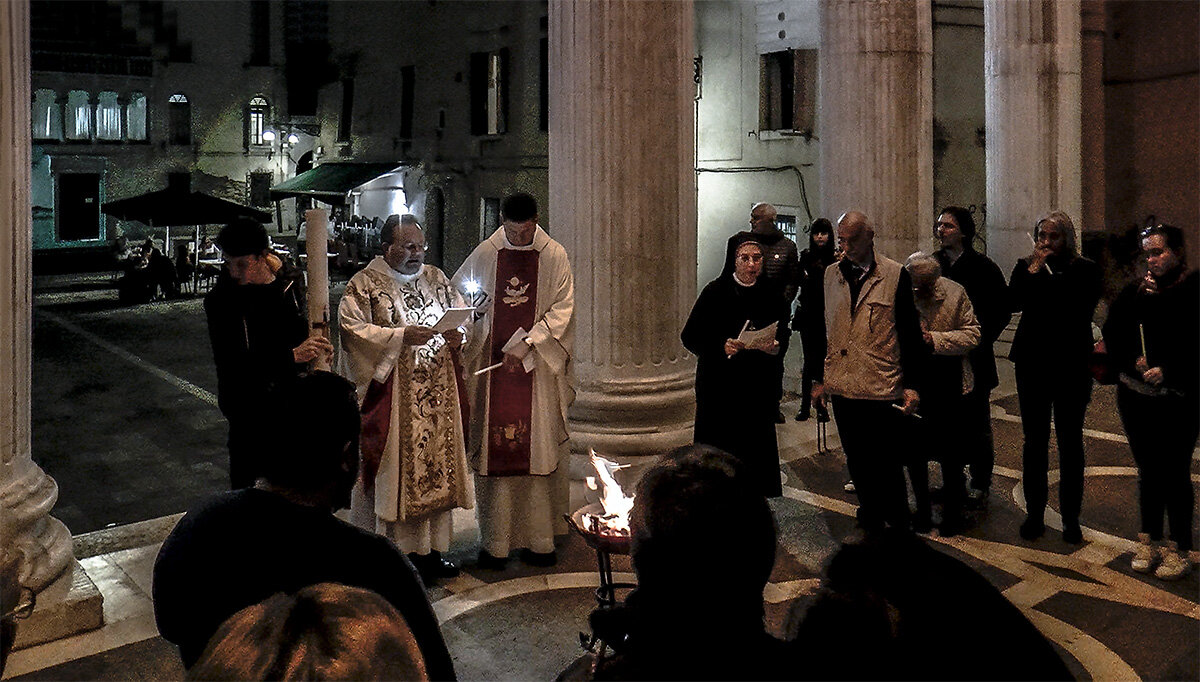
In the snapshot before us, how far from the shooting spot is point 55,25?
100 ft

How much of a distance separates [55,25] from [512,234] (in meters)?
30.9

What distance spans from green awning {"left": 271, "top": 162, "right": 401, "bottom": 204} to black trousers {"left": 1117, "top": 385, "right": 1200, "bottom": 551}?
2474 cm

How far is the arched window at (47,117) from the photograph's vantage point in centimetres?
3177

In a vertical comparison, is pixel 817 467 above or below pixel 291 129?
below

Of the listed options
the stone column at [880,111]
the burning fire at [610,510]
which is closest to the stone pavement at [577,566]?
the burning fire at [610,510]

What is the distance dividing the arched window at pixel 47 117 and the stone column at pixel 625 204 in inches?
1204

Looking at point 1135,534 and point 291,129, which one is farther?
point 291,129

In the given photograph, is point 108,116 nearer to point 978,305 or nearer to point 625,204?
point 625,204

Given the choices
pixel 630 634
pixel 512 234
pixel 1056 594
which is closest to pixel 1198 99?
pixel 1056 594

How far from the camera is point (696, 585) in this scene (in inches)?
65.9

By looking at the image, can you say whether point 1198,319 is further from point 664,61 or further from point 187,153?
point 187,153

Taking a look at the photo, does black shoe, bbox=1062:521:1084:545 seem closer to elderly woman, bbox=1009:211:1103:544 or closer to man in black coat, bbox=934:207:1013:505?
elderly woman, bbox=1009:211:1103:544

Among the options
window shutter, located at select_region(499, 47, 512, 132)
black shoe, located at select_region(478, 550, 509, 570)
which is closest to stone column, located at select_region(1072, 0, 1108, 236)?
black shoe, located at select_region(478, 550, 509, 570)

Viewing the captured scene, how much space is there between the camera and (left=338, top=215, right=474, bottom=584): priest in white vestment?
4.93 metres
